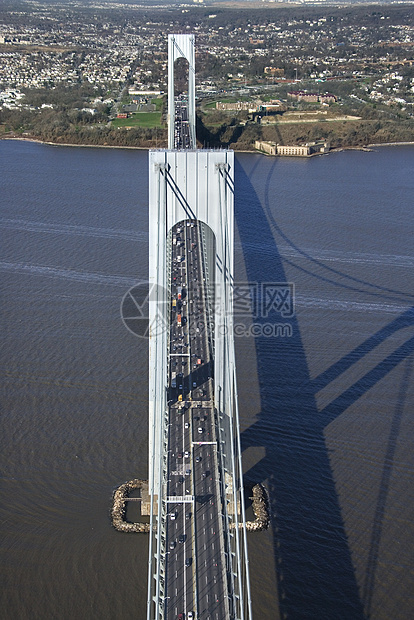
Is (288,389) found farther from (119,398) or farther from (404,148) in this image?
(404,148)

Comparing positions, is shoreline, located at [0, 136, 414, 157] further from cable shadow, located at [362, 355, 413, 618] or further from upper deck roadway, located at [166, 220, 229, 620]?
cable shadow, located at [362, 355, 413, 618]

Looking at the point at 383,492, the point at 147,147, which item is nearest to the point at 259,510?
the point at 383,492

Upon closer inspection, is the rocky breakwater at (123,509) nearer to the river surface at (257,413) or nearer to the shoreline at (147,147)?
the river surface at (257,413)

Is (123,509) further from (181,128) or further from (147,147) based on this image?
(147,147)

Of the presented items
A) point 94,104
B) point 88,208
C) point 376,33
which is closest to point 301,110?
point 94,104

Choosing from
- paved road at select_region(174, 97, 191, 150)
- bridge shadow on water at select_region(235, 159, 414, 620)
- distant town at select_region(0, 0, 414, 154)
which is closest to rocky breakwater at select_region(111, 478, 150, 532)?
bridge shadow on water at select_region(235, 159, 414, 620)

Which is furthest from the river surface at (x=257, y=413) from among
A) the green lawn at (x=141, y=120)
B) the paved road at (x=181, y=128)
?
the green lawn at (x=141, y=120)
